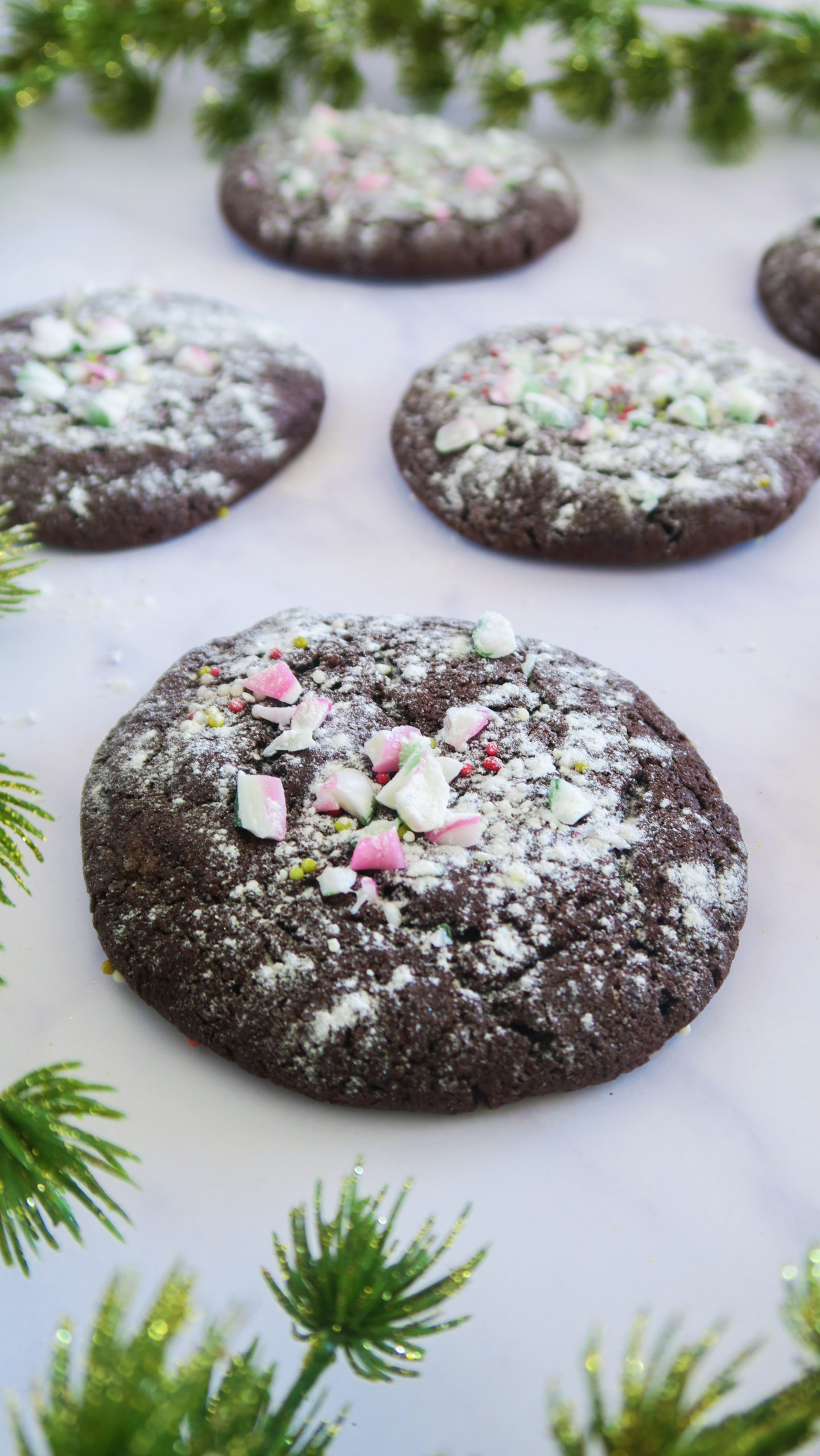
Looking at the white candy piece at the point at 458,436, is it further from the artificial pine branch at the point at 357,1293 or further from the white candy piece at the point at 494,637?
the artificial pine branch at the point at 357,1293

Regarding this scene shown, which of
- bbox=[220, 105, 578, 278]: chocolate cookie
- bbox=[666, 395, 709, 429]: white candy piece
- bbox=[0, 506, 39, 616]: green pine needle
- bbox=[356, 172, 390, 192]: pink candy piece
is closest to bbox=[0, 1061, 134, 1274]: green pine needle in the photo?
bbox=[0, 506, 39, 616]: green pine needle

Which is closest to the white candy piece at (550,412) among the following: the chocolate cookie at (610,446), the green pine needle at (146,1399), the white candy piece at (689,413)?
the chocolate cookie at (610,446)

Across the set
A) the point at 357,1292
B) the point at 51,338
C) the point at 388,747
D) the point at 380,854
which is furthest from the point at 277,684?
the point at 51,338

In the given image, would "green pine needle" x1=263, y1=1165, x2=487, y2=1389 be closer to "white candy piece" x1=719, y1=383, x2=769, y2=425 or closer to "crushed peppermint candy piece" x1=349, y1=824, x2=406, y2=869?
"crushed peppermint candy piece" x1=349, y1=824, x2=406, y2=869

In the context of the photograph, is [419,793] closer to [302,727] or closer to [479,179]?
[302,727]

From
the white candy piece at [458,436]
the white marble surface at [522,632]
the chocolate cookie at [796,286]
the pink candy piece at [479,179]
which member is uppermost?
the pink candy piece at [479,179]

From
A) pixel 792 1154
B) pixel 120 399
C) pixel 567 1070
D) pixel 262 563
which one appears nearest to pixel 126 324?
pixel 120 399

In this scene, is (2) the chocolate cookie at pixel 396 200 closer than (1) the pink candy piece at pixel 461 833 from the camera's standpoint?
No
